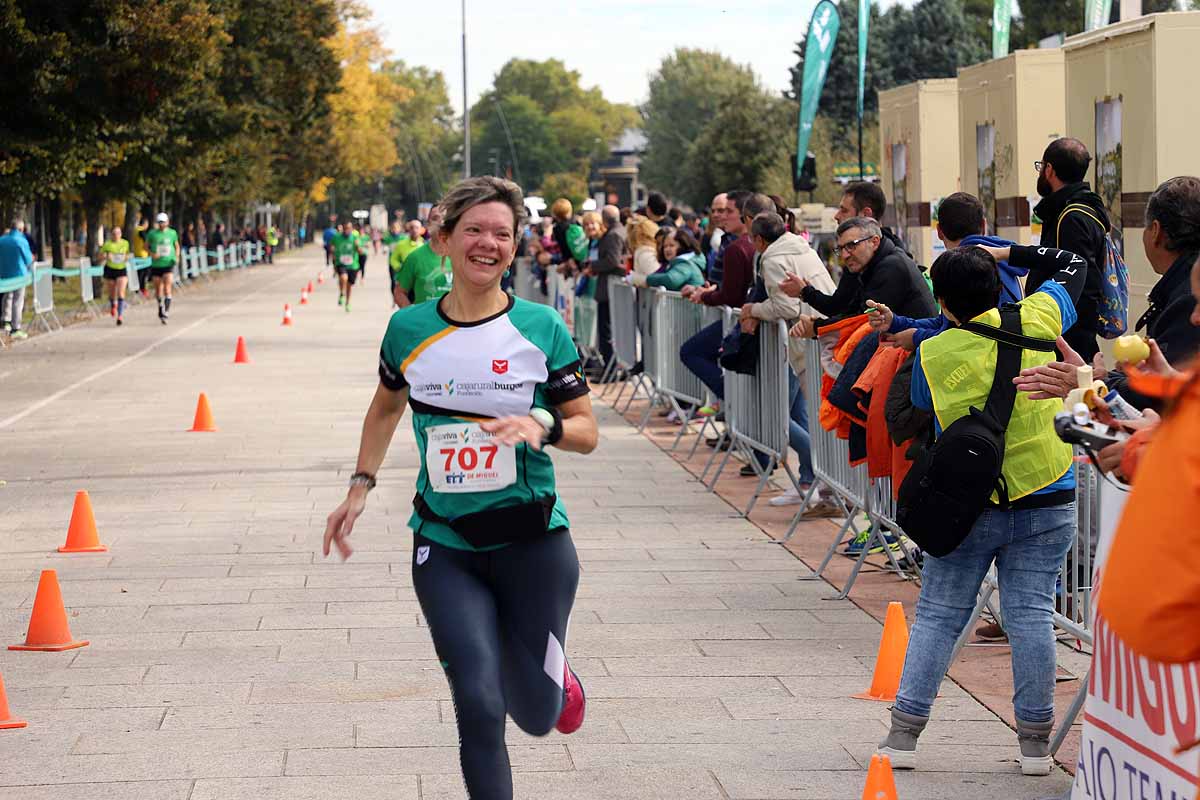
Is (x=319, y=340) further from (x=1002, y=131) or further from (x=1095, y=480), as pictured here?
(x=1095, y=480)

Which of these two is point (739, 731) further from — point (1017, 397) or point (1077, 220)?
point (1077, 220)

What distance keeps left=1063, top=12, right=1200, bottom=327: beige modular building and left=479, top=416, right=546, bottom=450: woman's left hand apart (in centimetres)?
695

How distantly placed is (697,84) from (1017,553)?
468ft

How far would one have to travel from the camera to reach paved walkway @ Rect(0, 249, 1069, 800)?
583 centimetres

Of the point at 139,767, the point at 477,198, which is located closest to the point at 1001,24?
the point at 139,767

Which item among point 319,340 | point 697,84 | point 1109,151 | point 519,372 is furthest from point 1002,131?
point 697,84

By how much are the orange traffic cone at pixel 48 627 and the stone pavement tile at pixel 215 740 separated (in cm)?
145

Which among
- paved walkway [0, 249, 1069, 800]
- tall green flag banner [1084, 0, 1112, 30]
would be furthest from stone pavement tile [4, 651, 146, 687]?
tall green flag banner [1084, 0, 1112, 30]

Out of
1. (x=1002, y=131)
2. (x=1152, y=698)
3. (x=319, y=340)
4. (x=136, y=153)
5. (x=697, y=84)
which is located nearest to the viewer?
(x=1152, y=698)

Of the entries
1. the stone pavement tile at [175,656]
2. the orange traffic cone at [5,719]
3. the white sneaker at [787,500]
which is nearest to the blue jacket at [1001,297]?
the stone pavement tile at [175,656]

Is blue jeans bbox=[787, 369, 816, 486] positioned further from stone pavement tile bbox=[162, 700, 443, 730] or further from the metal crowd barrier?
stone pavement tile bbox=[162, 700, 443, 730]

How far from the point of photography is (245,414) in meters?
17.8

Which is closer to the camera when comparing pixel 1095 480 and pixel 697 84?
pixel 1095 480

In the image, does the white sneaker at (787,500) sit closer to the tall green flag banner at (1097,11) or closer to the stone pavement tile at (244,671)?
the stone pavement tile at (244,671)
